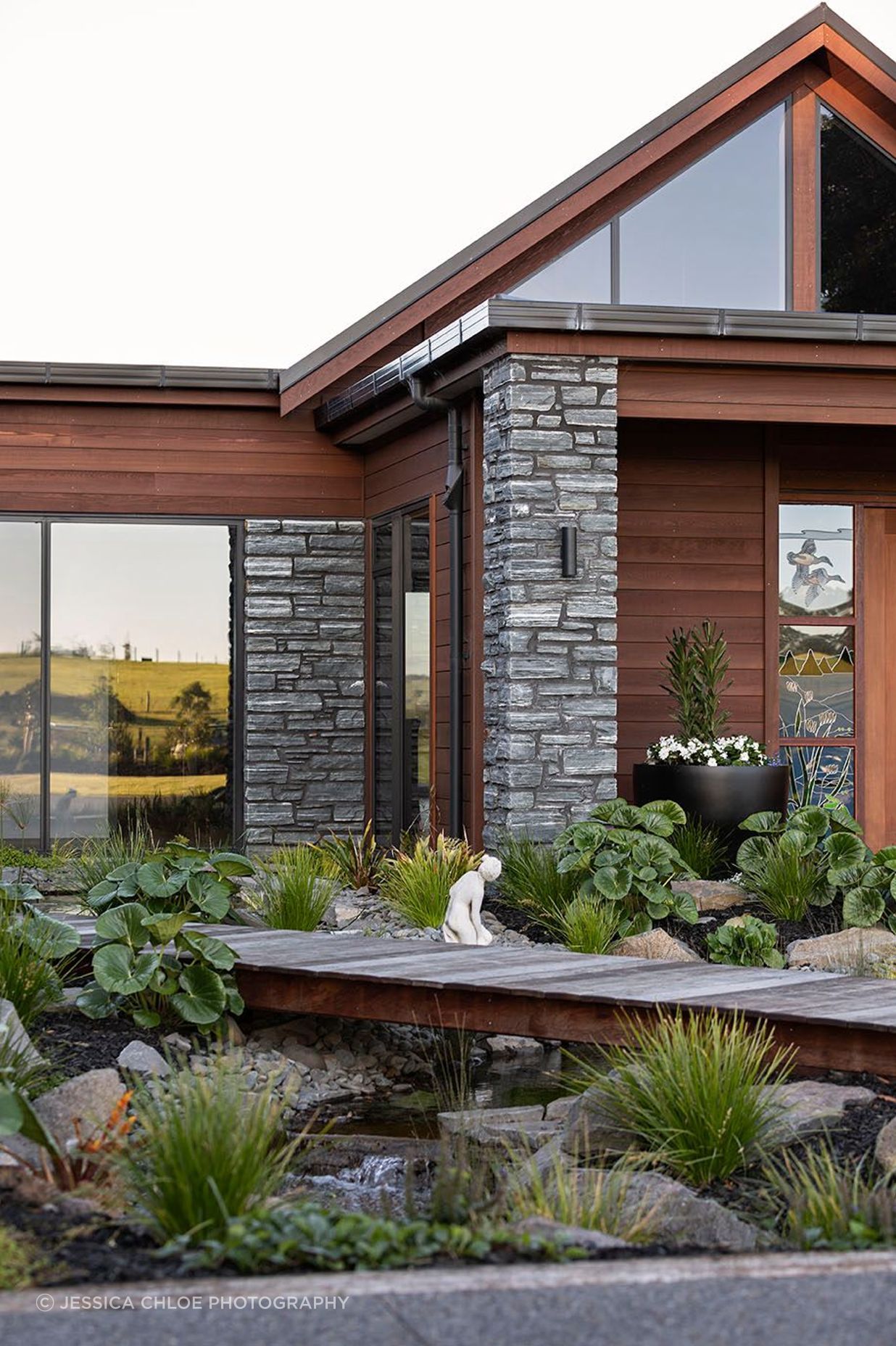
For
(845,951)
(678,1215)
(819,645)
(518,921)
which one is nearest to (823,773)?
(819,645)

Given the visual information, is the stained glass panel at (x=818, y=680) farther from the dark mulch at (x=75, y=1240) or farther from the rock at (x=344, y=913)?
the dark mulch at (x=75, y=1240)

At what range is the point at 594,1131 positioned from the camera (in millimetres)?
4723

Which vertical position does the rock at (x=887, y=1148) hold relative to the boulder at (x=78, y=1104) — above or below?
below

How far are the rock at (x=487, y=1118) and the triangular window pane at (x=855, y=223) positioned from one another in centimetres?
557

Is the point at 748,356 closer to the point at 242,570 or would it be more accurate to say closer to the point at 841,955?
the point at 841,955

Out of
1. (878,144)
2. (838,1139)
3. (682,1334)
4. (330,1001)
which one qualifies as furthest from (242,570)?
(682,1334)

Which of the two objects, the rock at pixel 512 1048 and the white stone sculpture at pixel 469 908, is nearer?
the rock at pixel 512 1048

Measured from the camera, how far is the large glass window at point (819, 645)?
10328 millimetres

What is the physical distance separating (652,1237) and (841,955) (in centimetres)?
340

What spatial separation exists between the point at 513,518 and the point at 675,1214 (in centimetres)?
498

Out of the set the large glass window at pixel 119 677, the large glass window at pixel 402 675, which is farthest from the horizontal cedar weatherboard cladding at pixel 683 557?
the large glass window at pixel 119 677

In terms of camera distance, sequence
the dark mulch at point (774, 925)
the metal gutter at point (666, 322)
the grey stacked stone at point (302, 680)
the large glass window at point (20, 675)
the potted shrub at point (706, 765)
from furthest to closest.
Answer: the grey stacked stone at point (302, 680)
the large glass window at point (20, 675)
the potted shrub at point (706, 765)
the metal gutter at point (666, 322)
the dark mulch at point (774, 925)

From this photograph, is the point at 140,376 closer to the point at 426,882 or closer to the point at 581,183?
the point at 581,183

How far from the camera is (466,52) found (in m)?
18.2
